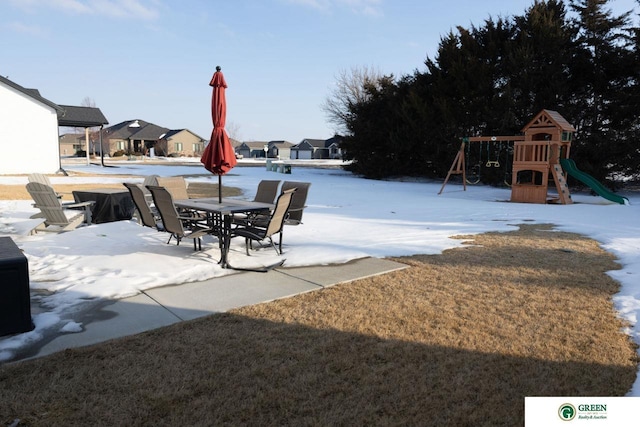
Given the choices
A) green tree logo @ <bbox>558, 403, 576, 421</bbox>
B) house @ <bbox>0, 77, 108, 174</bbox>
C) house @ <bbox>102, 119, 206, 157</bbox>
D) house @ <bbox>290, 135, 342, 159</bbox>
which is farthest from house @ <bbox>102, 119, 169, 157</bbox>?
green tree logo @ <bbox>558, 403, 576, 421</bbox>

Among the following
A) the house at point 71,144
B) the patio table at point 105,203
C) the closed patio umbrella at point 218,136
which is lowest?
the patio table at point 105,203

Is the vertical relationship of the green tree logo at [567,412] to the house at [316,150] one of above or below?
below

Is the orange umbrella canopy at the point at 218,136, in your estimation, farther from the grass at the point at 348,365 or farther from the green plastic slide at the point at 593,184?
the green plastic slide at the point at 593,184

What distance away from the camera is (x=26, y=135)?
25266mm

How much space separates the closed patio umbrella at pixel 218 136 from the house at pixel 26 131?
24354 millimetres

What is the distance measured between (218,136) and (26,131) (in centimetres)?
2485

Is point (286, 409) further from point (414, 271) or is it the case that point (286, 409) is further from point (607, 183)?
point (607, 183)

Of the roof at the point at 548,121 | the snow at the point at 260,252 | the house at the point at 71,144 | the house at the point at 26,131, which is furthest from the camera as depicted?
the house at the point at 71,144

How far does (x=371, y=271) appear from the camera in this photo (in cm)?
560

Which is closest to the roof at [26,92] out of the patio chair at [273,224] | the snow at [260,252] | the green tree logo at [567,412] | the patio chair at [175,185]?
the snow at [260,252]

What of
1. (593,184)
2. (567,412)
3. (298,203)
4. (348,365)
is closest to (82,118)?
(298,203)

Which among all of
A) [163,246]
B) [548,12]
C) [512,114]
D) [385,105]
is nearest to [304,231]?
[163,246]

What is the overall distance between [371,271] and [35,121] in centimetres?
2713

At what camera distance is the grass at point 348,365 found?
258 cm
